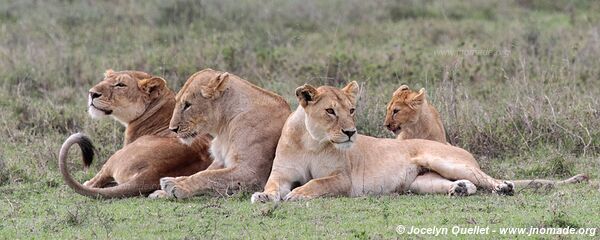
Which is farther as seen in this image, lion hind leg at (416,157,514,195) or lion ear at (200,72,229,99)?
lion ear at (200,72,229,99)

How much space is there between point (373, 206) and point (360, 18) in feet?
30.1

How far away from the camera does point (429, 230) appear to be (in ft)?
22.4

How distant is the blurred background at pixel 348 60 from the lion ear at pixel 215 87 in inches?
55.8

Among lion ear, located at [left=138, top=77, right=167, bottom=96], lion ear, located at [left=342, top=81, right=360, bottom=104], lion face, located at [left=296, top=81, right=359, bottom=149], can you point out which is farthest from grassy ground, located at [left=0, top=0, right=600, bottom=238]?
lion ear, located at [left=138, top=77, right=167, bottom=96]

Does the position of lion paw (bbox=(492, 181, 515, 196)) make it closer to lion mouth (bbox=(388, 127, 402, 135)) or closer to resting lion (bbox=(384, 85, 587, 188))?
resting lion (bbox=(384, 85, 587, 188))

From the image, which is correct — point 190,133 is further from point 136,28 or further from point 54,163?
point 136,28

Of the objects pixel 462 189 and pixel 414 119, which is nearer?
pixel 462 189

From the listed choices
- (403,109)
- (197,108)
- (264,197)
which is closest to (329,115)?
(264,197)

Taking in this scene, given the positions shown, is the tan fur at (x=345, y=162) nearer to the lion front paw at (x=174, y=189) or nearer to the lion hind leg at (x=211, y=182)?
the lion hind leg at (x=211, y=182)

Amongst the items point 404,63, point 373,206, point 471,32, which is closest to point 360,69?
point 404,63

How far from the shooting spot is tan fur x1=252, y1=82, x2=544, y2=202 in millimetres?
7945

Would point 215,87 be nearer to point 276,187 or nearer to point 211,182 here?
point 211,182

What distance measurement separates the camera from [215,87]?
8570mm

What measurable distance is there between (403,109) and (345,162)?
4.12 ft
